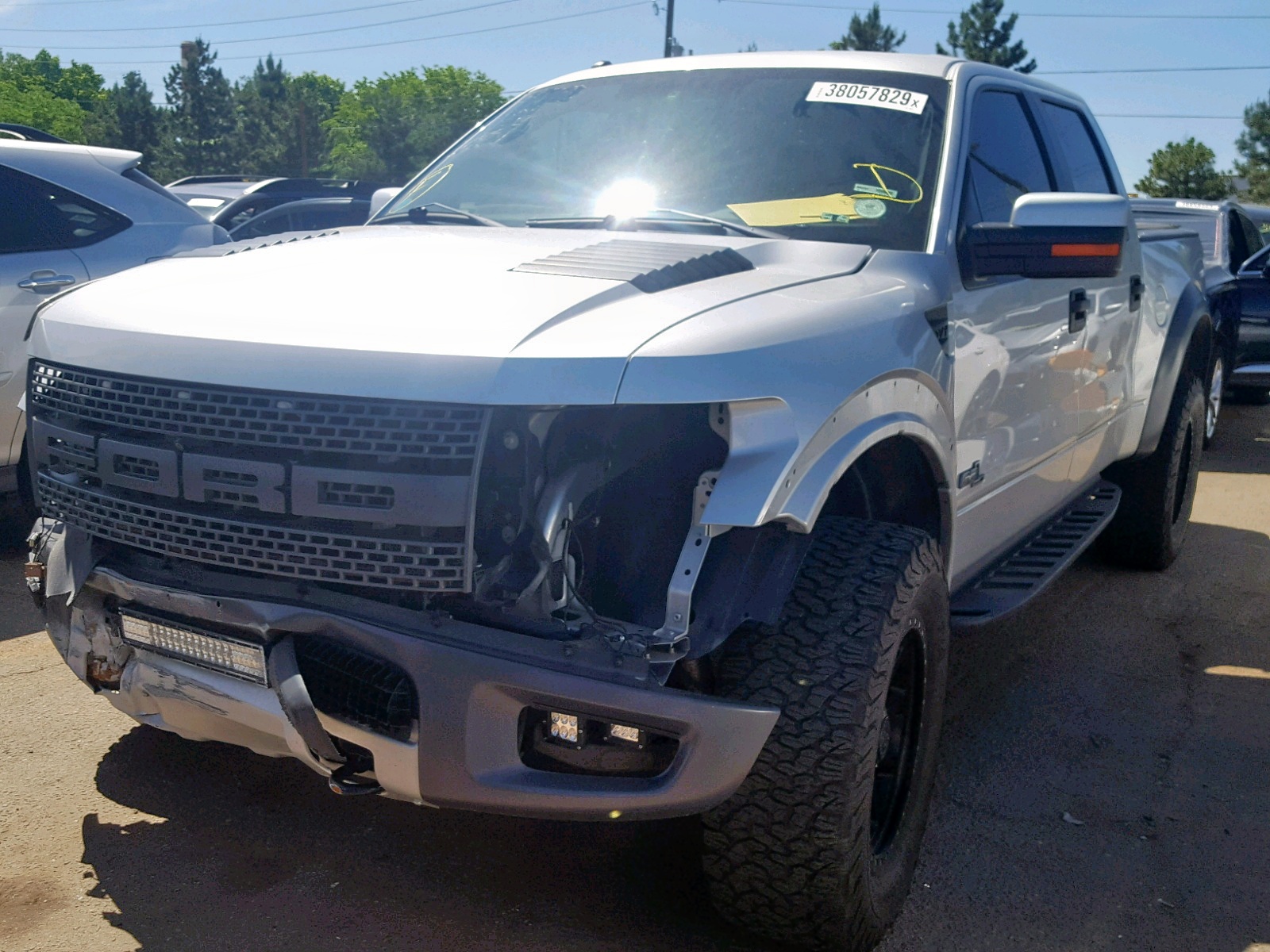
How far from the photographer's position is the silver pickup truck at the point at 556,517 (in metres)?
2.16

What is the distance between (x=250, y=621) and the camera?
2.30 m

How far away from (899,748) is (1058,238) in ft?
4.16

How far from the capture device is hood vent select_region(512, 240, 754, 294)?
2559 millimetres

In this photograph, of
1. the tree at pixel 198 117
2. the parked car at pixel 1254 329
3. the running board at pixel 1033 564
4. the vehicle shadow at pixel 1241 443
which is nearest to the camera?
the running board at pixel 1033 564

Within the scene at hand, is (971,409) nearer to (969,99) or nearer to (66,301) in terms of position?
(969,99)

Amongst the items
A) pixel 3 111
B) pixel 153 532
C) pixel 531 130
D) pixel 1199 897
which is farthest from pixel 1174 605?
pixel 3 111

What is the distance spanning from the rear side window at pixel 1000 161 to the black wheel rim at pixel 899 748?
1.21 meters

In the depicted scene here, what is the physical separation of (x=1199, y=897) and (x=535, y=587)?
5.92ft

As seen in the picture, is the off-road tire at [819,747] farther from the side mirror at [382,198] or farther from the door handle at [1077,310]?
the side mirror at [382,198]

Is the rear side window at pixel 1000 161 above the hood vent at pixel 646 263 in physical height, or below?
above

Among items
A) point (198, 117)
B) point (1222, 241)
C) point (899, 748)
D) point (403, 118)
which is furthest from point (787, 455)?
point (403, 118)

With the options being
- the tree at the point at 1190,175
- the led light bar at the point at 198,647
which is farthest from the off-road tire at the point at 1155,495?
the tree at the point at 1190,175

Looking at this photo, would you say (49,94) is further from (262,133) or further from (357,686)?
(357,686)

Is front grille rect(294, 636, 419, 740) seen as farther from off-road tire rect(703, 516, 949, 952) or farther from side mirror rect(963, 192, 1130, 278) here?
side mirror rect(963, 192, 1130, 278)
